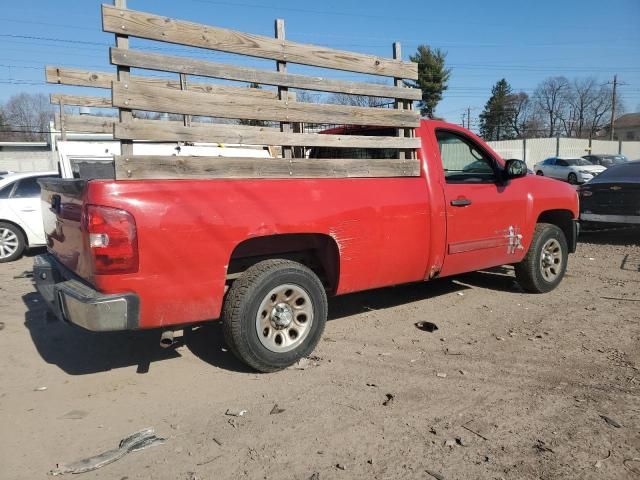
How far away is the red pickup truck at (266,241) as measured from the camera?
11.0 feet

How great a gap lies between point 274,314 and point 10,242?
759 cm

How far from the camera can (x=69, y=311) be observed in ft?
11.5

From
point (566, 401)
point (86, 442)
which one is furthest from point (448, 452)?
point (86, 442)

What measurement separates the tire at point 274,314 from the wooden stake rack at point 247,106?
0.77 meters

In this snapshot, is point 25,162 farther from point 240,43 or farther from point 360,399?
point 360,399

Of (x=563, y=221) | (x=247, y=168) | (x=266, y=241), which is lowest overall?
(x=563, y=221)

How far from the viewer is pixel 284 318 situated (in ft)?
13.2

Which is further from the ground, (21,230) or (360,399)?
(21,230)

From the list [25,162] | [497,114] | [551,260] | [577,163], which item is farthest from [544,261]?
[497,114]

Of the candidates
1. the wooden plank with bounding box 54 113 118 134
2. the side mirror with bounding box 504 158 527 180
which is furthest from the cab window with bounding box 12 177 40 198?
the side mirror with bounding box 504 158 527 180

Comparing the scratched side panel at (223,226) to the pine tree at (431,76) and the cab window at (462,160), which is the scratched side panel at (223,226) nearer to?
the cab window at (462,160)

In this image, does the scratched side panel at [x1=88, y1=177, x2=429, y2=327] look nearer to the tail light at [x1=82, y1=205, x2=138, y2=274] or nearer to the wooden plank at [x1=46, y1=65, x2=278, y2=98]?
the tail light at [x1=82, y1=205, x2=138, y2=274]

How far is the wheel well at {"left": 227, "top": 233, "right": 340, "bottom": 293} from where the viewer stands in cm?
407

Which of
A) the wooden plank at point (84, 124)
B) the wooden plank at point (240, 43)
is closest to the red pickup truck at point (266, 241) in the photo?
the wooden plank at point (240, 43)
